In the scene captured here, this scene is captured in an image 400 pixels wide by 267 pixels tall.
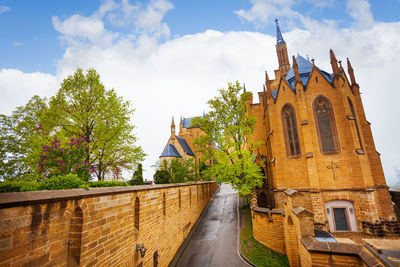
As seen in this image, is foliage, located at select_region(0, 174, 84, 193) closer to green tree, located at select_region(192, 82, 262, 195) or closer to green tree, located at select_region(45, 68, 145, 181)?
green tree, located at select_region(45, 68, 145, 181)

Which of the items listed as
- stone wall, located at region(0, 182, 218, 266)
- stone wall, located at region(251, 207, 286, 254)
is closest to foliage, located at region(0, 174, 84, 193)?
stone wall, located at region(0, 182, 218, 266)

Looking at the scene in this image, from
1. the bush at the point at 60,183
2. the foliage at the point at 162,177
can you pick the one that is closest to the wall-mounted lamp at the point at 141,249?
the bush at the point at 60,183

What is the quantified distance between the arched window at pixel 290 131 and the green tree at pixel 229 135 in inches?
123

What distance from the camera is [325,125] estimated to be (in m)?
16.5

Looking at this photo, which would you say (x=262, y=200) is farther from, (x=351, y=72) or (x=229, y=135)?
(x=351, y=72)

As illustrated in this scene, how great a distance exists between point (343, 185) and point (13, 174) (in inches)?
1099

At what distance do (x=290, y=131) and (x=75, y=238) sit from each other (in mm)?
18103

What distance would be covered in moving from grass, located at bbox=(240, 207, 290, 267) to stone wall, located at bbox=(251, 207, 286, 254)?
0.31m

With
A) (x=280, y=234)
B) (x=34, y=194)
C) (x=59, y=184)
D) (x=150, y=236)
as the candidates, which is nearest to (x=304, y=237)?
(x=280, y=234)

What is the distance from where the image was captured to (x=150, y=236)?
24.9 ft

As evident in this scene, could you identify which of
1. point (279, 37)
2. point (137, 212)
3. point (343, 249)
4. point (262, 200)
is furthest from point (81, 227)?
point (279, 37)

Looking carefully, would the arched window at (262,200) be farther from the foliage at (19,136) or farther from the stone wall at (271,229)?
the foliage at (19,136)

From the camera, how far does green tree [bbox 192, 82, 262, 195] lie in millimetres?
15830

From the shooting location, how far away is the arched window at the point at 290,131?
56.2 ft
